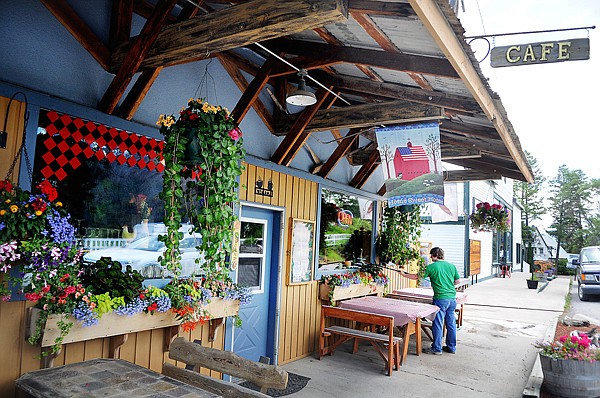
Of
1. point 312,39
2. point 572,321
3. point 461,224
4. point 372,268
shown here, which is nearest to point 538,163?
point 461,224

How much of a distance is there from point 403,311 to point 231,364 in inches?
159

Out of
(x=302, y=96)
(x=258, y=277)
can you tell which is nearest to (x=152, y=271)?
(x=258, y=277)

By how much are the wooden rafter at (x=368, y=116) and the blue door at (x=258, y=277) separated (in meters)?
1.36

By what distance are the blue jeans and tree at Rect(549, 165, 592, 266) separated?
37036mm

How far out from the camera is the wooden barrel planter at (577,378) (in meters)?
4.90

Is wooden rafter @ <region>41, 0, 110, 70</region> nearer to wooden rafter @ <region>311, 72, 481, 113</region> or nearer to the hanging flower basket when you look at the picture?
wooden rafter @ <region>311, 72, 481, 113</region>

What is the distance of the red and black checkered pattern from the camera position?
3.50 metres

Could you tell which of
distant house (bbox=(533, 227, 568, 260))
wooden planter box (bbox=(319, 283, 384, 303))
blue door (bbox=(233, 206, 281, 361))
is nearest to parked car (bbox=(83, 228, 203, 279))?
blue door (bbox=(233, 206, 281, 361))

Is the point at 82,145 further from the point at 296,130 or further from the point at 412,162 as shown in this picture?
the point at 412,162

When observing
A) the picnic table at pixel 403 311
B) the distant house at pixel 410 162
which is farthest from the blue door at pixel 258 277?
the distant house at pixel 410 162

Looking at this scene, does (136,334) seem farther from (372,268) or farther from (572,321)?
(572,321)

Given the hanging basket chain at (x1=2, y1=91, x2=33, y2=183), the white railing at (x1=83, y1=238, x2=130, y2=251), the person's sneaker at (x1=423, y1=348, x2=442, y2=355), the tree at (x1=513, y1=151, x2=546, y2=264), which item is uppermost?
the tree at (x1=513, y1=151, x2=546, y2=264)

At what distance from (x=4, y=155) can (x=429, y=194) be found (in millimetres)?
4674

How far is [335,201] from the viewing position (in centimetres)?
780
